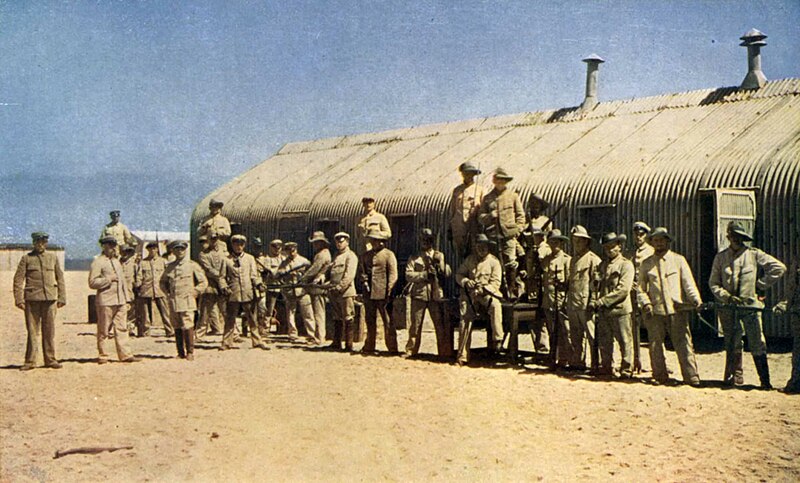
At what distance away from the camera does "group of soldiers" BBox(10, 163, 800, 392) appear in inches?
418

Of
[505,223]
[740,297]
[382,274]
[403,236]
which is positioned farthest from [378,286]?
[403,236]

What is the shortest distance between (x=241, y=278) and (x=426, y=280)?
3812 mm

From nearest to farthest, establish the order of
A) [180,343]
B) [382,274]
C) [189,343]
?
[189,343] < [180,343] < [382,274]

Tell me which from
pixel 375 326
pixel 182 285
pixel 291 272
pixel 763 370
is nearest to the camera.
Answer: pixel 763 370

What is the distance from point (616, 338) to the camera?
11.1m

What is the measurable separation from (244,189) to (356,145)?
168 inches

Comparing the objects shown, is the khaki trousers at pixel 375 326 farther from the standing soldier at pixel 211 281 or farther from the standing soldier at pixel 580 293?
the standing soldier at pixel 580 293

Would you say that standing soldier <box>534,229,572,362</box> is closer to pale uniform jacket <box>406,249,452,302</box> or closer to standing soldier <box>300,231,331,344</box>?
pale uniform jacket <box>406,249,452,302</box>

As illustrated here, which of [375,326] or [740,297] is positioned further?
[375,326]

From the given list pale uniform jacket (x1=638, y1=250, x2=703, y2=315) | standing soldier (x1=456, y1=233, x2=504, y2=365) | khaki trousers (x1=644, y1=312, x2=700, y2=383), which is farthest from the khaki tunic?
khaki trousers (x1=644, y1=312, x2=700, y2=383)

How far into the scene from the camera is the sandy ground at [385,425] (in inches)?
272

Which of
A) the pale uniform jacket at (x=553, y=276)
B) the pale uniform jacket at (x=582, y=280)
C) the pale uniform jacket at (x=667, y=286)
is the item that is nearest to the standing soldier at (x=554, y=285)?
the pale uniform jacket at (x=553, y=276)

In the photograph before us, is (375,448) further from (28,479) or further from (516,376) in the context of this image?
(516,376)

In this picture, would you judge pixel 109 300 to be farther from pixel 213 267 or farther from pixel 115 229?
pixel 115 229
